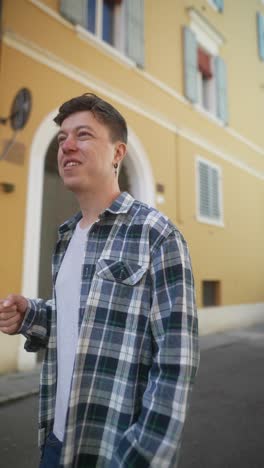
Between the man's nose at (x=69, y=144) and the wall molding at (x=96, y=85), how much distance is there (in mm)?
5059

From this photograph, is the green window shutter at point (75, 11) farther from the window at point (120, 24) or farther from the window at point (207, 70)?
the window at point (207, 70)

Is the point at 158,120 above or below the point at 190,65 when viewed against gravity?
below

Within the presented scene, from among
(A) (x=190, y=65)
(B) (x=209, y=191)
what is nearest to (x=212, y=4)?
(A) (x=190, y=65)

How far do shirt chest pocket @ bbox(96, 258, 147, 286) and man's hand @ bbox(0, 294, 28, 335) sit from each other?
1.24ft

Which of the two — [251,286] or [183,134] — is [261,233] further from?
[183,134]

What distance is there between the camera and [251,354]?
6.52 m

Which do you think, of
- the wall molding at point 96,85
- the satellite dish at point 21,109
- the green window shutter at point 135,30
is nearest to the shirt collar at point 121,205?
the satellite dish at point 21,109

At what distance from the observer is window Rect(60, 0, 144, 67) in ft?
22.8

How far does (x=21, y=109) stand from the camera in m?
5.00

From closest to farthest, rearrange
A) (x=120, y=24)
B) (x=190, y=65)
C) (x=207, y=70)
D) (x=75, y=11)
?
(x=75, y=11) → (x=120, y=24) → (x=190, y=65) → (x=207, y=70)

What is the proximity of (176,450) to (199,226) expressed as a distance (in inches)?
317

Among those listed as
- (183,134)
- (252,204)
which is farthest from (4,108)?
(252,204)

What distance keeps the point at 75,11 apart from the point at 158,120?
2689 mm

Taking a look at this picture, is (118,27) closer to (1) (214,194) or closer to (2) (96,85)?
(2) (96,85)
